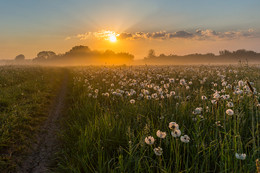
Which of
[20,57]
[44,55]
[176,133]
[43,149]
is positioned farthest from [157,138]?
[20,57]

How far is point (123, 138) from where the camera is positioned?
363cm

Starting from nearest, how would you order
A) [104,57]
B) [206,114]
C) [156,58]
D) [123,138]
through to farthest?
[123,138] → [206,114] → [156,58] → [104,57]

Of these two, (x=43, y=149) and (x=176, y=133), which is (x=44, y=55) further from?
(x=176, y=133)

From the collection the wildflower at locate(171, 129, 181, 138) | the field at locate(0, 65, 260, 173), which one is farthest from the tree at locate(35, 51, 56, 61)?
the wildflower at locate(171, 129, 181, 138)

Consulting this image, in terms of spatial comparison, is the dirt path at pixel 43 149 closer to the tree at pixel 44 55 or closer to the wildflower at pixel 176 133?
the wildflower at pixel 176 133

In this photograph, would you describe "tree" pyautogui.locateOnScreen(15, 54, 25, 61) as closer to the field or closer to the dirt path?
the field

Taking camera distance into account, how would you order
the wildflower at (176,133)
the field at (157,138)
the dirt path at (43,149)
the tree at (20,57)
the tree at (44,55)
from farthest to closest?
the tree at (20,57)
the tree at (44,55)
the dirt path at (43,149)
the field at (157,138)
the wildflower at (176,133)

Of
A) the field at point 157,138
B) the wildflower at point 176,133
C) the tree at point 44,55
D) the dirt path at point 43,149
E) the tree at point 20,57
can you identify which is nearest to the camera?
the wildflower at point 176,133

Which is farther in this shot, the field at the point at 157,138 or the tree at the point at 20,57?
the tree at the point at 20,57

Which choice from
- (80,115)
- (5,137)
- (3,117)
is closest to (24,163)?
(5,137)

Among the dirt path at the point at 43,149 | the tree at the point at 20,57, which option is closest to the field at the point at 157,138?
the dirt path at the point at 43,149

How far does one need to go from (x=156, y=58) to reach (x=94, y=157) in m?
99.9

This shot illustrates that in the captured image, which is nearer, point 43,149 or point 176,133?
point 176,133

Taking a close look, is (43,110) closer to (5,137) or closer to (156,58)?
(5,137)
